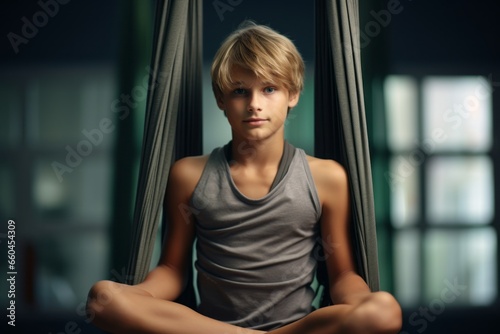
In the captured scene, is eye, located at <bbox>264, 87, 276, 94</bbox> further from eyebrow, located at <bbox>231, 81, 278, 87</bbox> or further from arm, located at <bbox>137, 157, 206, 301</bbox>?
arm, located at <bbox>137, 157, 206, 301</bbox>

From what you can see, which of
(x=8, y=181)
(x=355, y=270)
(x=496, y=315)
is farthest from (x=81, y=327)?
(x=496, y=315)

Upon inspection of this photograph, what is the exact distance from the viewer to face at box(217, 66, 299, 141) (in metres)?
1.99

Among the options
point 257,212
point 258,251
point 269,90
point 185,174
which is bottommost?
point 258,251

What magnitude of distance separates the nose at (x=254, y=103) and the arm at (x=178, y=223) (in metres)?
0.29

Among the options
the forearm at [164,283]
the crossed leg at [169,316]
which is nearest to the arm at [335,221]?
the crossed leg at [169,316]

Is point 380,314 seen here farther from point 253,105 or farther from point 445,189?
point 445,189

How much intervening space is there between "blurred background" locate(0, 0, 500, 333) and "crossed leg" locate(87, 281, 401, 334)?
140 centimetres

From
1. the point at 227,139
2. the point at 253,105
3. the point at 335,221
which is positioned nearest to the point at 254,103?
the point at 253,105

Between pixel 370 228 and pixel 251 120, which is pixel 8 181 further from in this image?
pixel 370 228

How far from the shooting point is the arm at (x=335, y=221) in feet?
6.75

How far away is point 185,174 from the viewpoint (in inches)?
83.4

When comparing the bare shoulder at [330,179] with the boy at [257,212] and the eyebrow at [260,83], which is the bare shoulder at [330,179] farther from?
the eyebrow at [260,83]

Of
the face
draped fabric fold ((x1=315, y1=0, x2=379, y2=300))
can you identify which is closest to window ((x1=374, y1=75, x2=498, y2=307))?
draped fabric fold ((x1=315, y1=0, x2=379, y2=300))

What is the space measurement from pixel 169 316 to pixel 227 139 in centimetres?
144
